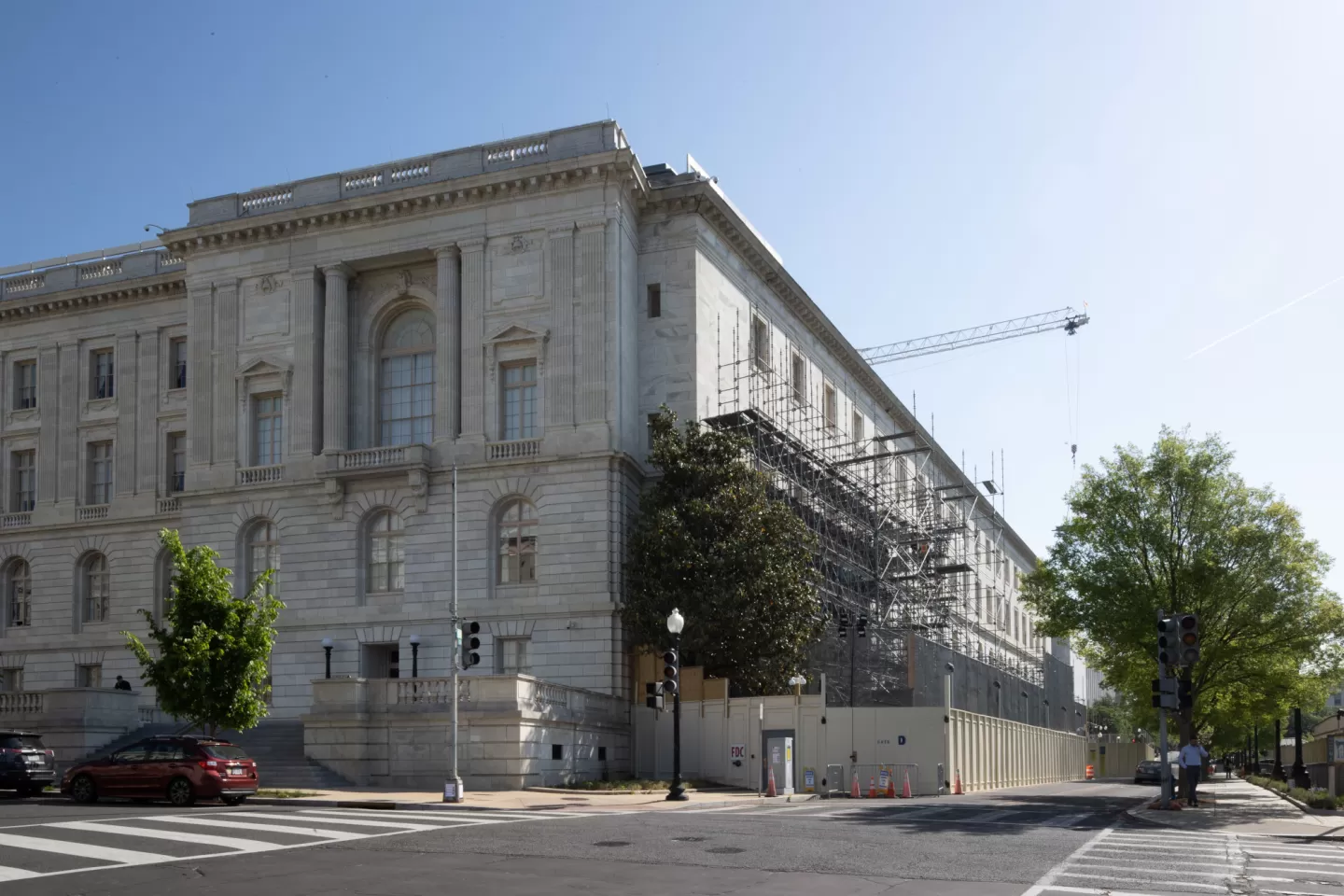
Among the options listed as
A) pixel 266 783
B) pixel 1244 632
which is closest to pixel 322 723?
pixel 266 783

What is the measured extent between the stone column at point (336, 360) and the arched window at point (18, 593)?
18.3 meters

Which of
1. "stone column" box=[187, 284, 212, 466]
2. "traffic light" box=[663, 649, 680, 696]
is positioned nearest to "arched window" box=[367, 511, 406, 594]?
"stone column" box=[187, 284, 212, 466]

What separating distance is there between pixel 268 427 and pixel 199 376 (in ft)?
11.9

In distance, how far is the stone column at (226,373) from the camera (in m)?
54.3

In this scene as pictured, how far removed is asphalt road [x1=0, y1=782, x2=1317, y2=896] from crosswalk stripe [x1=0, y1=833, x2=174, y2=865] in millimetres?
39

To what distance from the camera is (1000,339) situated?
369ft

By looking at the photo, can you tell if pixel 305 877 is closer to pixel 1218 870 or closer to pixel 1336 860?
pixel 1218 870

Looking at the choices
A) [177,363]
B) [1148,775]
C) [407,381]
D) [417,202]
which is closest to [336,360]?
[407,381]

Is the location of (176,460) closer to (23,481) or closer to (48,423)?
(48,423)

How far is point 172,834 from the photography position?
2189cm

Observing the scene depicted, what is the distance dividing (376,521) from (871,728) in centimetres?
2031

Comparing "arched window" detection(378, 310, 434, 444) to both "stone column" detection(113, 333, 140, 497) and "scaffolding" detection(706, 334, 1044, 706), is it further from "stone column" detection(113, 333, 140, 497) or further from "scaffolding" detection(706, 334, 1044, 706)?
"stone column" detection(113, 333, 140, 497)

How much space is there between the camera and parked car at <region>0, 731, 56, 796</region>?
3353cm

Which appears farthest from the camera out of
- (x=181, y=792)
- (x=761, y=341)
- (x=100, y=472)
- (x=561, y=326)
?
(x=100, y=472)
